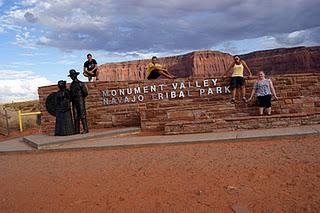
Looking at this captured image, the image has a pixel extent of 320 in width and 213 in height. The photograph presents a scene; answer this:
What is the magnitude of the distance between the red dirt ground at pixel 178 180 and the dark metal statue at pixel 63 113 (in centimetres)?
290

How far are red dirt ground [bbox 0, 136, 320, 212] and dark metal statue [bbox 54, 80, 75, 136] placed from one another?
2901mm

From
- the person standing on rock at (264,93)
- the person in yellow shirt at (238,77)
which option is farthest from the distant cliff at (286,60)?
the person standing on rock at (264,93)

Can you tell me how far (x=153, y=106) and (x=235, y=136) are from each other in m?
4.13

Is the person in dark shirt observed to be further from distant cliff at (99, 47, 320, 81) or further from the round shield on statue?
distant cliff at (99, 47, 320, 81)

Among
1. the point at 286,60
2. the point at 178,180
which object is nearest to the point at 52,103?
the point at 178,180

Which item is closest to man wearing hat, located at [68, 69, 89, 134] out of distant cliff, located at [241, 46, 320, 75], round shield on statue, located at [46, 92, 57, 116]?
round shield on statue, located at [46, 92, 57, 116]

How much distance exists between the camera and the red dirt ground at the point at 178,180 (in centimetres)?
435

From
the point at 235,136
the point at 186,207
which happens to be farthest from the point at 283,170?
the point at 235,136

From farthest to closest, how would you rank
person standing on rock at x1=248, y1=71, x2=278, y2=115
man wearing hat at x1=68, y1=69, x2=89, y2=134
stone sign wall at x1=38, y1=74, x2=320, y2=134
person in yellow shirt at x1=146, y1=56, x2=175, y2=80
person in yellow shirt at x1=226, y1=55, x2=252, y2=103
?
person in yellow shirt at x1=146, y1=56, x2=175, y2=80, person in yellow shirt at x1=226, y1=55, x2=252, y2=103, man wearing hat at x1=68, y1=69, x2=89, y2=134, person standing on rock at x1=248, y1=71, x2=278, y2=115, stone sign wall at x1=38, y1=74, x2=320, y2=134

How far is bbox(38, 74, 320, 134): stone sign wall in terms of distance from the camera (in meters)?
9.55

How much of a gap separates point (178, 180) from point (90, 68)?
8295mm

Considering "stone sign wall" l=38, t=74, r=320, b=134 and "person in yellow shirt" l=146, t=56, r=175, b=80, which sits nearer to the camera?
"stone sign wall" l=38, t=74, r=320, b=134

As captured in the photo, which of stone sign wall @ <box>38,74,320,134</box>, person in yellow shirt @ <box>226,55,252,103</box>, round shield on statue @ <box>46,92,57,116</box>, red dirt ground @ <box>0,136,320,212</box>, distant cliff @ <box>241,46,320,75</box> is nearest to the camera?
red dirt ground @ <box>0,136,320,212</box>

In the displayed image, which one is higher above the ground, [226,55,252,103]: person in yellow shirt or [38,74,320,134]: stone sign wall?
[226,55,252,103]: person in yellow shirt
